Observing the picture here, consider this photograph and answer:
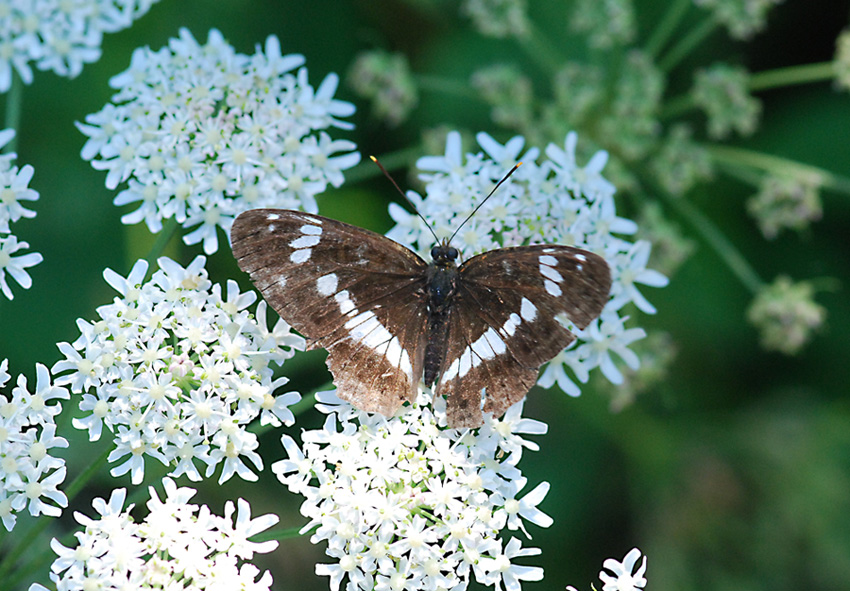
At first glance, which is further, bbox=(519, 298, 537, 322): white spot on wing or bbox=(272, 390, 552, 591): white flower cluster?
bbox=(519, 298, 537, 322): white spot on wing

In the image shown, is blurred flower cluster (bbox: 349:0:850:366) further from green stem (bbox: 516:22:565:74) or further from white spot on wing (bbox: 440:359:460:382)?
white spot on wing (bbox: 440:359:460:382)

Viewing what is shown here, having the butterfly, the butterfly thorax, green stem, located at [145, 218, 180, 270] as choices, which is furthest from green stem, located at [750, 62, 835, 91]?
green stem, located at [145, 218, 180, 270]

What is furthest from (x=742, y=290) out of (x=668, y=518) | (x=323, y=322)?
(x=323, y=322)

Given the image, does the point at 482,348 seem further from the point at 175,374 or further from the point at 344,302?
the point at 175,374

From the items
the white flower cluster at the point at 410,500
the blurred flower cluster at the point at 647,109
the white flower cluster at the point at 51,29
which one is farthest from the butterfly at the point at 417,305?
the white flower cluster at the point at 51,29

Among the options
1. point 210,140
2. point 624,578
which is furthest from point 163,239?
point 624,578
